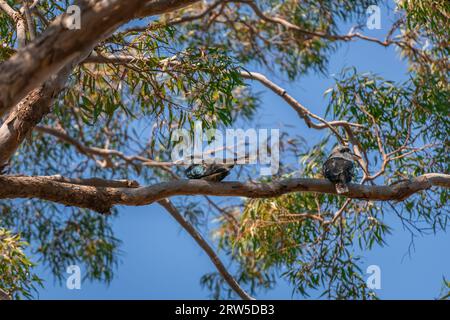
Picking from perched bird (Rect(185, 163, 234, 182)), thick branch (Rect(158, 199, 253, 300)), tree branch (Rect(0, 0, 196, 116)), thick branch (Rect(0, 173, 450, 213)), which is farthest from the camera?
thick branch (Rect(158, 199, 253, 300))

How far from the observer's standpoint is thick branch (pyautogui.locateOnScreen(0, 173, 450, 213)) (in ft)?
13.4

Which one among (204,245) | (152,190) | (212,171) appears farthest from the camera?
(204,245)

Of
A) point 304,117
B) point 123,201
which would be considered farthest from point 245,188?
point 304,117

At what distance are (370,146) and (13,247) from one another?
2601 mm

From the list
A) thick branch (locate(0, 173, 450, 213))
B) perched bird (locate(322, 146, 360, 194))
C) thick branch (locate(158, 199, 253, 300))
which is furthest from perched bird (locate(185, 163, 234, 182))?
thick branch (locate(158, 199, 253, 300))

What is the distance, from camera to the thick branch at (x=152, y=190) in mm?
4094

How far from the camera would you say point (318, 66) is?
8758 millimetres

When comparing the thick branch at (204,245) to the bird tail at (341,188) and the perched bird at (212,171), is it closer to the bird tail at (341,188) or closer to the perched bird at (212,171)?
the perched bird at (212,171)

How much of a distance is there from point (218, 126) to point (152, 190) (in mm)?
2572

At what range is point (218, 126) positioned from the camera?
6.77 meters

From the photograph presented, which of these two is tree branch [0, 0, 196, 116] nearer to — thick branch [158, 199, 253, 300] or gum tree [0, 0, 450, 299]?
gum tree [0, 0, 450, 299]

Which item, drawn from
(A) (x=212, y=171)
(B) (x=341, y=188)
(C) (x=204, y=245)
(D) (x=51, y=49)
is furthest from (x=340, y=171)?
(C) (x=204, y=245)

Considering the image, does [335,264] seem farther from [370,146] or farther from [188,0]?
[188,0]

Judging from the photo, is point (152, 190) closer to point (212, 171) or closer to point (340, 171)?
point (212, 171)
